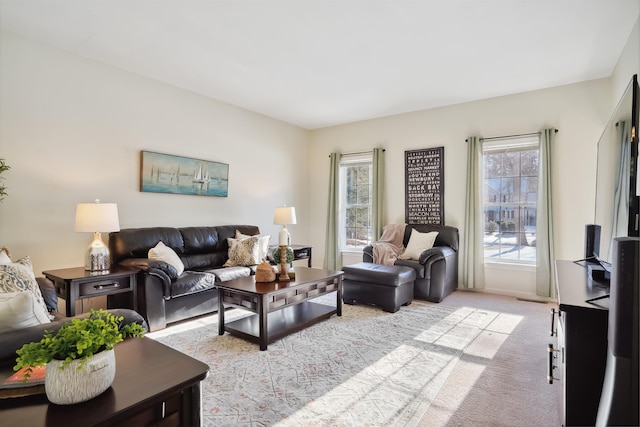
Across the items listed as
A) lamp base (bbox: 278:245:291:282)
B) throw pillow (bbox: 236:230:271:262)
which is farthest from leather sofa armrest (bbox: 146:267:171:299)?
throw pillow (bbox: 236:230:271:262)

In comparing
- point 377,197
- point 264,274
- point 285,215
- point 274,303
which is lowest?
point 274,303

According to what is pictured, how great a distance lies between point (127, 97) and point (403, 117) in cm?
405

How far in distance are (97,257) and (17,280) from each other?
1.45 metres

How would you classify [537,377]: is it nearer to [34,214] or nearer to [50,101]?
[34,214]

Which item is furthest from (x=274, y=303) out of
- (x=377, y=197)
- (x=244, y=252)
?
(x=377, y=197)

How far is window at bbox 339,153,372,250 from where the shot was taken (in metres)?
6.26

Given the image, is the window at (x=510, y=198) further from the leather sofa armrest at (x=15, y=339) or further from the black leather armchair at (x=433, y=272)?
the leather sofa armrest at (x=15, y=339)

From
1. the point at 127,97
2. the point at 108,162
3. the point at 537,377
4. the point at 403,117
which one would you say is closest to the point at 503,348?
the point at 537,377

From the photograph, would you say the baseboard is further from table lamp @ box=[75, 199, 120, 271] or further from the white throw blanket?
table lamp @ box=[75, 199, 120, 271]

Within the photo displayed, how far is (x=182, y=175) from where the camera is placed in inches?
180

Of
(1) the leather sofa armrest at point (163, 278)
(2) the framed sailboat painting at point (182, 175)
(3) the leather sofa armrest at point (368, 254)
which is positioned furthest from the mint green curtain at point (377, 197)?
(1) the leather sofa armrest at point (163, 278)

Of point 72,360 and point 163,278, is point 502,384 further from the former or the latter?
point 163,278

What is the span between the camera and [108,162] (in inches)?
153

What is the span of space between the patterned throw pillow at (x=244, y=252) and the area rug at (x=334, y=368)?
0.76m
